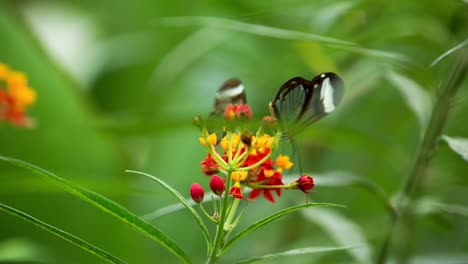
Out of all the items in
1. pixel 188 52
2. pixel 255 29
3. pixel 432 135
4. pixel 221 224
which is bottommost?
pixel 221 224

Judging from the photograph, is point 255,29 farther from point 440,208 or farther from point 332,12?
point 440,208

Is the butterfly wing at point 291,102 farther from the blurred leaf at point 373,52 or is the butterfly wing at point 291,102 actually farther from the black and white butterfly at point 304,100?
the blurred leaf at point 373,52

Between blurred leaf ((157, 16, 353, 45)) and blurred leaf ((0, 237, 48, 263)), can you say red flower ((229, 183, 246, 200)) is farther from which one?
blurred leaf ((0, 237, 48, 263))

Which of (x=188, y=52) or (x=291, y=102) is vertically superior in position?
(x=188, y=52)

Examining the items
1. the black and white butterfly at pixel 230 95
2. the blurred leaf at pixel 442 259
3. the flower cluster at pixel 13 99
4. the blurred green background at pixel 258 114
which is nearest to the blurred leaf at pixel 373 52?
the blurred green background at pixel 258 114

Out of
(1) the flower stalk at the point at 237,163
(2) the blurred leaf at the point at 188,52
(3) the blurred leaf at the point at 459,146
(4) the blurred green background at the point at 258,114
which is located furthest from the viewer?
(2) the blurred leaf at the point at 188,52

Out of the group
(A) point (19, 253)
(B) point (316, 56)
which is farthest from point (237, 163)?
(B) point (316, 56)

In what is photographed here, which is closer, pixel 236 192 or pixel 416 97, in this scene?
pixel 236 192
